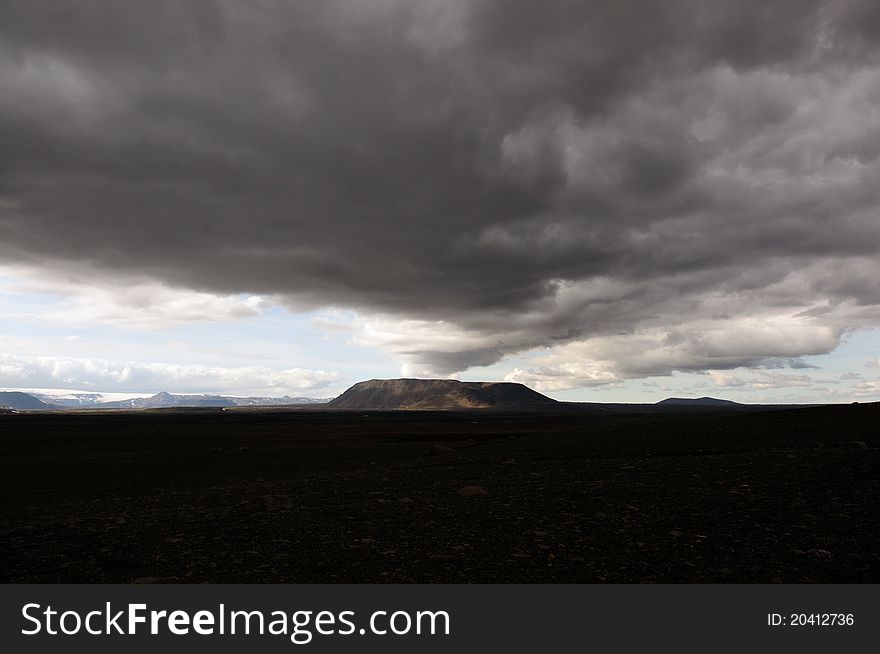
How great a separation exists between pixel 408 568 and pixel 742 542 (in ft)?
19.4

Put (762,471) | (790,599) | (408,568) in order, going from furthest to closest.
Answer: (762,471) → (408,568) → (790,599)

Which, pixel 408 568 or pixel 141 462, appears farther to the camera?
pixel 141 462

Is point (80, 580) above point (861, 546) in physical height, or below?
below

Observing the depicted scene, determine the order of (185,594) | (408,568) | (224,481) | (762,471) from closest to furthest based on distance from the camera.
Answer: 1. (185,594)
2. (408,568)
3. (762,471)
4. (224,481)

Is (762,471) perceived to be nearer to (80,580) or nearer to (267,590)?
(267,590)

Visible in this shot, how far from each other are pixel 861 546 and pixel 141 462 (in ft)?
132

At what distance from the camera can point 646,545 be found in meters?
8.85

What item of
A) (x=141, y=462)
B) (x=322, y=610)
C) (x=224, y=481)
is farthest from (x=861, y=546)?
(x=141, y=462)

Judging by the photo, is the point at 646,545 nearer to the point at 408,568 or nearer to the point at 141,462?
the point at 408,568

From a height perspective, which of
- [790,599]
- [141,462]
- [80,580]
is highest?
[790,599]

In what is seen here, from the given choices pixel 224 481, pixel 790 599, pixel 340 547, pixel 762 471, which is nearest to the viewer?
pixel 790 599

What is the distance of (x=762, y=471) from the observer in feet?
48.7

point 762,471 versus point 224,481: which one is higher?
point 762,471

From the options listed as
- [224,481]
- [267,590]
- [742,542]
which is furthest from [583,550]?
[224,481]
